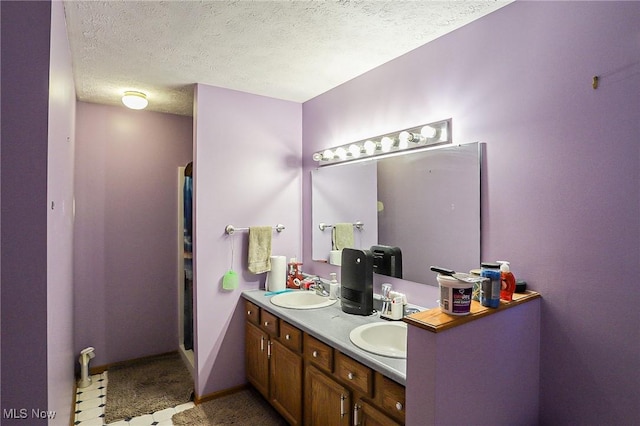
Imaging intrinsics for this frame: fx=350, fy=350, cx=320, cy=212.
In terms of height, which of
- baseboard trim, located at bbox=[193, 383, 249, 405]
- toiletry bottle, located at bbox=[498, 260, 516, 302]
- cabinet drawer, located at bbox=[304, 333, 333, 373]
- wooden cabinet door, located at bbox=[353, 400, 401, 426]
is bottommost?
baseboard trim, located at bbox=[193, 383, 249, 405]

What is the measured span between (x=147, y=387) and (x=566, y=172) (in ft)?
10.4

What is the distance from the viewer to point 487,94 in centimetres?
171

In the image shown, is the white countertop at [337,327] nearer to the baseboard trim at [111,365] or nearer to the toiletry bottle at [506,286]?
the toiletry bottle at [506,286]

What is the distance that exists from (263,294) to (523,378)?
1.79 m

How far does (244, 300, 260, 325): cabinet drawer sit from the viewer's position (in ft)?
8.39

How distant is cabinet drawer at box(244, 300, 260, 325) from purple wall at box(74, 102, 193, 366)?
1.09m

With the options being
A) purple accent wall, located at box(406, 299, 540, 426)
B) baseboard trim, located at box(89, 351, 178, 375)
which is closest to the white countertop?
purple accent wall, located at box(406, 299, 540, 426)

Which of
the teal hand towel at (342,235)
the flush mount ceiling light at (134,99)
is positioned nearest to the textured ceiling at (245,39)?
the flush mount ceiling light at (134,99)

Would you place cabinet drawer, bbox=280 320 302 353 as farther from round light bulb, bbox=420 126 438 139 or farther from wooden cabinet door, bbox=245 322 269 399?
round light bulb, bbox=420 126 438 139

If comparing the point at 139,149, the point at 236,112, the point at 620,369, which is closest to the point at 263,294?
the point at 236,112

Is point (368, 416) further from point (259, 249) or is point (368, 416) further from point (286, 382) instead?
point (259, 249)

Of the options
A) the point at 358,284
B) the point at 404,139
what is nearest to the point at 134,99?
the point at 404,139

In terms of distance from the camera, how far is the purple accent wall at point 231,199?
2.61 metres

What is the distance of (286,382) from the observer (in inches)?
86.2
